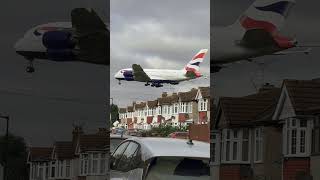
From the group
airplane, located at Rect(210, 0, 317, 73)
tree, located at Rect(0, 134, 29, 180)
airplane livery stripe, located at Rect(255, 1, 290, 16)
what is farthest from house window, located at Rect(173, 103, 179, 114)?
tree, located at Rect(0, 134, 29, 180)

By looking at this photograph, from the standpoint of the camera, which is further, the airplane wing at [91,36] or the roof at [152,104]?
the roof at [152,104]

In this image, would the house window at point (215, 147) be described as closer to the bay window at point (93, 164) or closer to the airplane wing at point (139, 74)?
the bay window at point (93, 164)

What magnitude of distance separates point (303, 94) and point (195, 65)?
4.98 ft

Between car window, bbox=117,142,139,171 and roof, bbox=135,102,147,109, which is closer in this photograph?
car window, bbox=117,142,139,171

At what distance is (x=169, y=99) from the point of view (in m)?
4.95

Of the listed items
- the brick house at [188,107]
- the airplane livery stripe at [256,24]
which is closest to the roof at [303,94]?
the airplane livery stripe at [256,24]

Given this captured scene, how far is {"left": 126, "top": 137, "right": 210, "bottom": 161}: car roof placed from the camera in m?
4.55

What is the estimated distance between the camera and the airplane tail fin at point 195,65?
16.0 ft

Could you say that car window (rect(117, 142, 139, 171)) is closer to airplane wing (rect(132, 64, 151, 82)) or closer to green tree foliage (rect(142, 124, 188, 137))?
green tree foliage (rect(142, 124, 188, 137))

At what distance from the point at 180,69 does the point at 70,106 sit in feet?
5.30

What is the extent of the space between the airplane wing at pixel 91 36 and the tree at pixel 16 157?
2.72 feet

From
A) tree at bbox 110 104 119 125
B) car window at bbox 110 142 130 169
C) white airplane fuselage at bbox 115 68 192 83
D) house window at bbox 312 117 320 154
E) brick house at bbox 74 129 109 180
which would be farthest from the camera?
white airplane fuselage at bbox 115 68 192 83

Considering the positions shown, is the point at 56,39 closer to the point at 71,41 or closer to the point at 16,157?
the point at 71,41

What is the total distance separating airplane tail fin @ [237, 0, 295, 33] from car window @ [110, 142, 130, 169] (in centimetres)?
164
